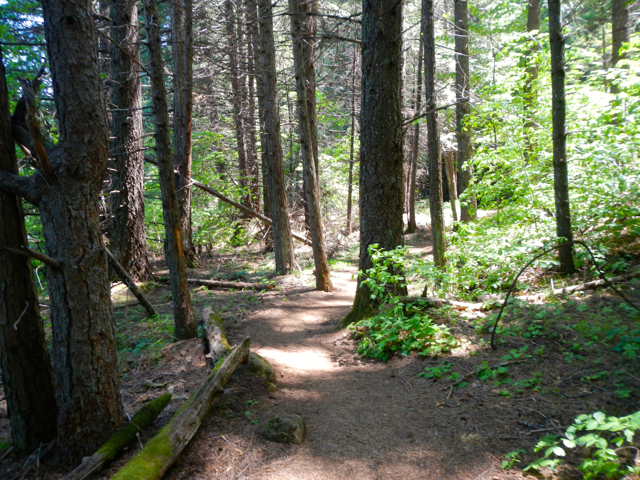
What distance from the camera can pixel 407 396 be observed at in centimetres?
433

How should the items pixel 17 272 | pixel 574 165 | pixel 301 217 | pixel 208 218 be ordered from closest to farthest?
pixel 17 272, pixel 574 165, pixel 208 218, pixel 301 217

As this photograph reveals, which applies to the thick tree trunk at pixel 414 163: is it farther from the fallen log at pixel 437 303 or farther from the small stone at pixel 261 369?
the small stone at pixel 261 369

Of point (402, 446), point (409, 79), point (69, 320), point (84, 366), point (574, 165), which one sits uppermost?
point (409, 79)

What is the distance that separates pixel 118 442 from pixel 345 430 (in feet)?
6.98

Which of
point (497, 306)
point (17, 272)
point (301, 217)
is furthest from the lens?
point (301, 217)

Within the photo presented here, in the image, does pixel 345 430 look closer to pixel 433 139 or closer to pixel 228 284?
pixel 228 284

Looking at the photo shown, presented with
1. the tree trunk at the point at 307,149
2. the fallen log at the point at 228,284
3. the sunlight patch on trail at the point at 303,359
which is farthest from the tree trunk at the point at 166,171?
the fallen log at the point at 228,284

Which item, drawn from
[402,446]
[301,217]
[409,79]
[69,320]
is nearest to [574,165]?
[402,446]

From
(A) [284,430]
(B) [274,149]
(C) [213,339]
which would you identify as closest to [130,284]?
(C) [213,339]

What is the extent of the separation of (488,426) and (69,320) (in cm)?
377

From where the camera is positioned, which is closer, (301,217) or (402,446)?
(402,446)

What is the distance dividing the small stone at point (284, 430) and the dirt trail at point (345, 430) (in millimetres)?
67

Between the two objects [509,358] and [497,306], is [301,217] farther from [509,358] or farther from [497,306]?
[509,358]

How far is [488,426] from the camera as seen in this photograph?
3359 mm
